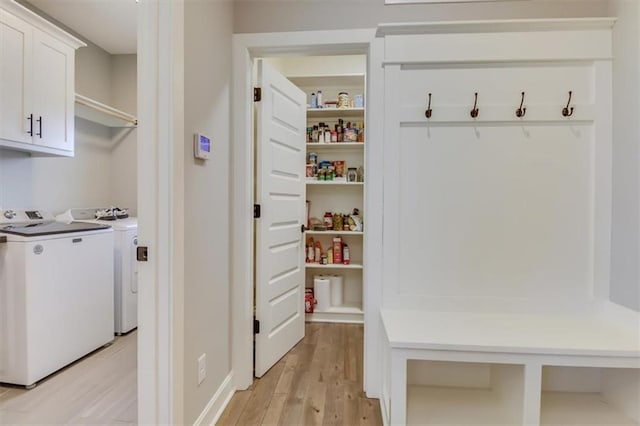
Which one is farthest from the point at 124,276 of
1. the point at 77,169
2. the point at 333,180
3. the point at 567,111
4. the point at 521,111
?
the point at 567,111

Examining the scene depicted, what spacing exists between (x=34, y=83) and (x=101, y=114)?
71 centimetres

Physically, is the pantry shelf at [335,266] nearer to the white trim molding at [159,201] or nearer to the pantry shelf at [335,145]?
the pantry shelf at [335,145]

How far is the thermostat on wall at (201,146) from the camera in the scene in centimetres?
140

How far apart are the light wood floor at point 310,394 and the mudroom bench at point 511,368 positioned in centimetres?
22

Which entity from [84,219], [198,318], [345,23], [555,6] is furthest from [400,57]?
[84,219]

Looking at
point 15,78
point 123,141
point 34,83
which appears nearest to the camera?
point 15,78

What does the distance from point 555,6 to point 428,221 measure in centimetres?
134

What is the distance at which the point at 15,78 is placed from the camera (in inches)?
86.4

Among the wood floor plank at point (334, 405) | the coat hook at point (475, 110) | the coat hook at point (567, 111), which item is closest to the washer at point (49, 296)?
the wood floor plank at point (334, 405)

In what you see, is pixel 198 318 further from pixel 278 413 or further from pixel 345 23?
pixel 345 23

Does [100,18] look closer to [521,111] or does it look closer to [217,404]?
[217,404]

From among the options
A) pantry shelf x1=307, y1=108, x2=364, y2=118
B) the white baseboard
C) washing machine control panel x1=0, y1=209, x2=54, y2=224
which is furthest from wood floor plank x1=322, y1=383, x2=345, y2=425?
washing machine control panel x1=0, y1=209, x2=54, y2=224

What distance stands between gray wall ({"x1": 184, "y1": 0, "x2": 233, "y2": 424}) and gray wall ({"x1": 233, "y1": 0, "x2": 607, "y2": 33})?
17 centimetres

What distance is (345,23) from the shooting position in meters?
1.79
